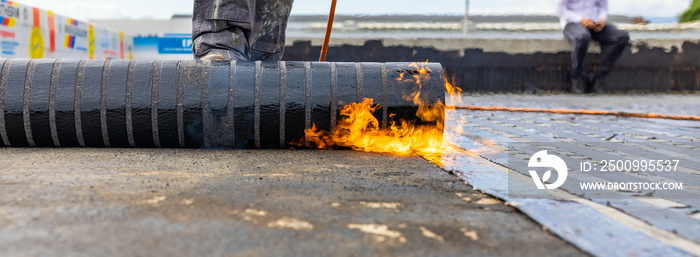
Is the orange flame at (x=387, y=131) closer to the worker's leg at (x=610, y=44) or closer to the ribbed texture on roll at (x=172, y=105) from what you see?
the ribbed texture on roll at (x=172, y=105)

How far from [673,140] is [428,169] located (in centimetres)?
156

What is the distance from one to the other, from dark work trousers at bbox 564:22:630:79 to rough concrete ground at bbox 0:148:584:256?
6.04m

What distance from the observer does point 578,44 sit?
727 cm

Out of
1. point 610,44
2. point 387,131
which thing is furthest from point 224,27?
point 610,44

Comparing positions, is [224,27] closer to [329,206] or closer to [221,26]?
[221,26]

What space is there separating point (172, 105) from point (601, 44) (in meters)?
6.55

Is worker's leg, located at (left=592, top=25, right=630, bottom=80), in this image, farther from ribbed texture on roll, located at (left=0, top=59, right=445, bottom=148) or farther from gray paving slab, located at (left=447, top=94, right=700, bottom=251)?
ribbed texture on roll, located at (left=0, top=59, right=445, bottom=148)

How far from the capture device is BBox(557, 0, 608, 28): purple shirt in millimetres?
7369

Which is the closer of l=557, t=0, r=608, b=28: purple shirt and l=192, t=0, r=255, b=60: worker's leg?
l=192, t=0, r=255, b=60: worker's leg

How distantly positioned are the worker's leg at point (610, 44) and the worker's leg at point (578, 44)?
214 mm

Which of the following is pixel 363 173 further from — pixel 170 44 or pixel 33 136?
pixel 170 44

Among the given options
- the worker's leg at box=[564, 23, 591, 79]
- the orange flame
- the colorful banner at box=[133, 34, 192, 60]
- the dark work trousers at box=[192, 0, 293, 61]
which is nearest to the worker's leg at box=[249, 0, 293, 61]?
the dark work trousers at box=[192, 0, 293, 61]

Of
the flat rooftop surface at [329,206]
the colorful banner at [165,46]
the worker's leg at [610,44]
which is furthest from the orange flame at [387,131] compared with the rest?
the colorful banner at [165,46]

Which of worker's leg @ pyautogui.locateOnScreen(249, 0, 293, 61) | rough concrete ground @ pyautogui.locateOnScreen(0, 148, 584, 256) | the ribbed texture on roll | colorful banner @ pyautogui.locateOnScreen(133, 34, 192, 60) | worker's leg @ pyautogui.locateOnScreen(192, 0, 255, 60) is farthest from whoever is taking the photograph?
colorful banner @ pyautogui.locateOnScreen(133, 34, 192, 60)
